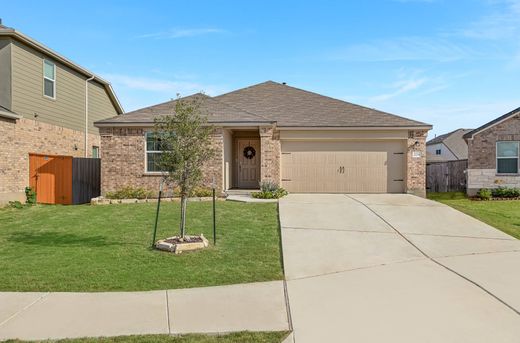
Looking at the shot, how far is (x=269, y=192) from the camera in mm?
14875

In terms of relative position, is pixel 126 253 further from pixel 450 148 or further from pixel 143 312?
pixel 450 148

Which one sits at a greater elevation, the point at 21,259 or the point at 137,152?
the point at 137,152

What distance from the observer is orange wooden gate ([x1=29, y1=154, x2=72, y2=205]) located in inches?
625

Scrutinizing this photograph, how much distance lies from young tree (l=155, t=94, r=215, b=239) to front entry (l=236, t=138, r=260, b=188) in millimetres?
10018

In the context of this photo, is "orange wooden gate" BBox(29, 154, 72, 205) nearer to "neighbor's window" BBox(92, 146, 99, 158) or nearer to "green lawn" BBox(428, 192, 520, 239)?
"neighbor's window" BBox(92, 146, 99, 158)

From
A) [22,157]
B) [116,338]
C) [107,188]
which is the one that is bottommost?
[116,338]

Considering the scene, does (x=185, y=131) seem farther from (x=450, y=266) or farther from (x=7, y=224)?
(x=7, y=224)

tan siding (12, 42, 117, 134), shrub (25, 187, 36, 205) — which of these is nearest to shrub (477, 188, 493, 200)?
shrub (25, 187, 36, 205)

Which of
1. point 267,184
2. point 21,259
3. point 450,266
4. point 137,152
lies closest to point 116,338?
point 21,259

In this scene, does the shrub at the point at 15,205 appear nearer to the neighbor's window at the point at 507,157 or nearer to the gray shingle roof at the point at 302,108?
the gray shingle roof at the point at 302,108

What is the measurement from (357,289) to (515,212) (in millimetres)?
10814

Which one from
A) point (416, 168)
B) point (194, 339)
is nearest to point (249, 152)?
point (416, 168)

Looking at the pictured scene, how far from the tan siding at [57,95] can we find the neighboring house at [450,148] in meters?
29.3

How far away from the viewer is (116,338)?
4215 mm
